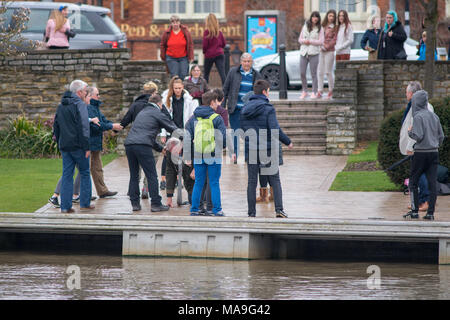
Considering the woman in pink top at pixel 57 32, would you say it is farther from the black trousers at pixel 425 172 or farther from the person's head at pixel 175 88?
the black trousers at pixel 425 172

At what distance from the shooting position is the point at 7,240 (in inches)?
520

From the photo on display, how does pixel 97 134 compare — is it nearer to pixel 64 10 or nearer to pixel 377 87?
pixel 64 10

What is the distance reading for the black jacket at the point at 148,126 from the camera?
1280cm

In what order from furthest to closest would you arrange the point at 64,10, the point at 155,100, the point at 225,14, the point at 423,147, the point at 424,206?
the point at 225,14
the point at 64,10
the point at 424,206
the point at 155,100
the point at 423,147

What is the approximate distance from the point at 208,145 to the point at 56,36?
33.7 ft

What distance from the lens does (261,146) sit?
12391 mm

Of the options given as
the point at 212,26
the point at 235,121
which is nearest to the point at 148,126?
the point at 235,121

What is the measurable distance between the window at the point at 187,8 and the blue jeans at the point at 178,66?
16.0 metres

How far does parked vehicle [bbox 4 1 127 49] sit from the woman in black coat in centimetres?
609

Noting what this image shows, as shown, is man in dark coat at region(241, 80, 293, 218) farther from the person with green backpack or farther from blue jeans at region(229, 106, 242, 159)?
blue jeans at region(229, 106, 242, 159)

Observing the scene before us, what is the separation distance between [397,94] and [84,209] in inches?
388

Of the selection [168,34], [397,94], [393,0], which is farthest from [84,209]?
[393,0]
